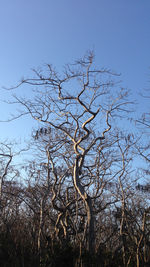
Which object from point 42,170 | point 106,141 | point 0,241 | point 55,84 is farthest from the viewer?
point 42,170

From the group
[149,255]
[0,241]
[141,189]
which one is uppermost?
[141,189]

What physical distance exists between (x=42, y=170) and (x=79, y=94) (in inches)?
213

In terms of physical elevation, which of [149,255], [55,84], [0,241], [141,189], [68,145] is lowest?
[149,255]

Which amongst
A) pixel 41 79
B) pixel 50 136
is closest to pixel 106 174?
pixel 50 136

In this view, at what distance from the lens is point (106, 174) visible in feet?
40.0

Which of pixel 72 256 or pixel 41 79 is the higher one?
pixel 41 79

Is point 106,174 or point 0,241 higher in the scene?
point 106,174

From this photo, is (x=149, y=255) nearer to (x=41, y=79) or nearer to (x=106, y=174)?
(x=106, y=174)

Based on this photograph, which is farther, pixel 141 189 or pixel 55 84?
pixel 141 189

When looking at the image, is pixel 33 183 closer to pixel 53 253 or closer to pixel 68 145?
pixel 68 145

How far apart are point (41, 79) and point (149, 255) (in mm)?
6721

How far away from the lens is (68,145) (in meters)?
12.0

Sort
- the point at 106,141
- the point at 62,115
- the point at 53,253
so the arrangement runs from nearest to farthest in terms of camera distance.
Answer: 1. the point at 53,253
2. the point at 62,115
3. the point at 106,141

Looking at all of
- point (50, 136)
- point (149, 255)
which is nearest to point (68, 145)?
point (50, 136)
